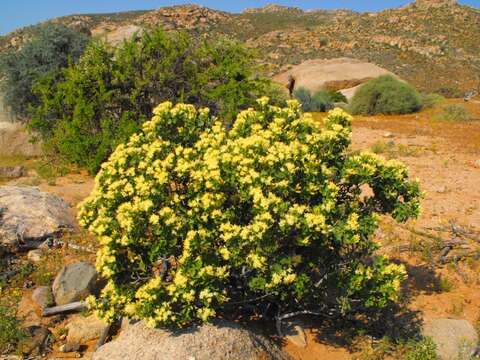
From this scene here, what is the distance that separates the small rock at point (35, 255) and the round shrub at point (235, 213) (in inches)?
125

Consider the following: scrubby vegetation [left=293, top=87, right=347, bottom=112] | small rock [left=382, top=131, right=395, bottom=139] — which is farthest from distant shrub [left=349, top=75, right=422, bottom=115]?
small rock [left=382, top=131, right=395, bottom=139]

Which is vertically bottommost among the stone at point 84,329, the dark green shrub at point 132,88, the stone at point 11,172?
the stone at point 84,329

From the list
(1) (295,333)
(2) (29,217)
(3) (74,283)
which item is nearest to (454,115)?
(1) (295,333)

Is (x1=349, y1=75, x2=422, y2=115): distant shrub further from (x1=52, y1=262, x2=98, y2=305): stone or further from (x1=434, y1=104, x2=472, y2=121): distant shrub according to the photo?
(x1=52, y1=262, x2=98, y2=305): stone

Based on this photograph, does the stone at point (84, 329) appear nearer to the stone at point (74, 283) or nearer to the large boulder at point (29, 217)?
the stone at point (74, 283)

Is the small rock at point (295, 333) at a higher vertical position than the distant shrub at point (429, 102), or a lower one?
lower

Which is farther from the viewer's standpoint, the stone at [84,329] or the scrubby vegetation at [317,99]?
the scrubby vegetation at [317,99]

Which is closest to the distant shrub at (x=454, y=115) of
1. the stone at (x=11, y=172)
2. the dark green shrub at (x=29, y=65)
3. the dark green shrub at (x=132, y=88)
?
the dark green shrub at (x=132, y=88)

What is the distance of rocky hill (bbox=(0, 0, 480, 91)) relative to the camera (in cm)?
4556

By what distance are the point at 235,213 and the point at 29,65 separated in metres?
13.9

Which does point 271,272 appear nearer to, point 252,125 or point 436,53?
point 252,125

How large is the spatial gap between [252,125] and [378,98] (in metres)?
20.9

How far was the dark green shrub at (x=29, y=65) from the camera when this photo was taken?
16312mm

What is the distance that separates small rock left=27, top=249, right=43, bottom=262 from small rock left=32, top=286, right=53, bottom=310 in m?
0.95
